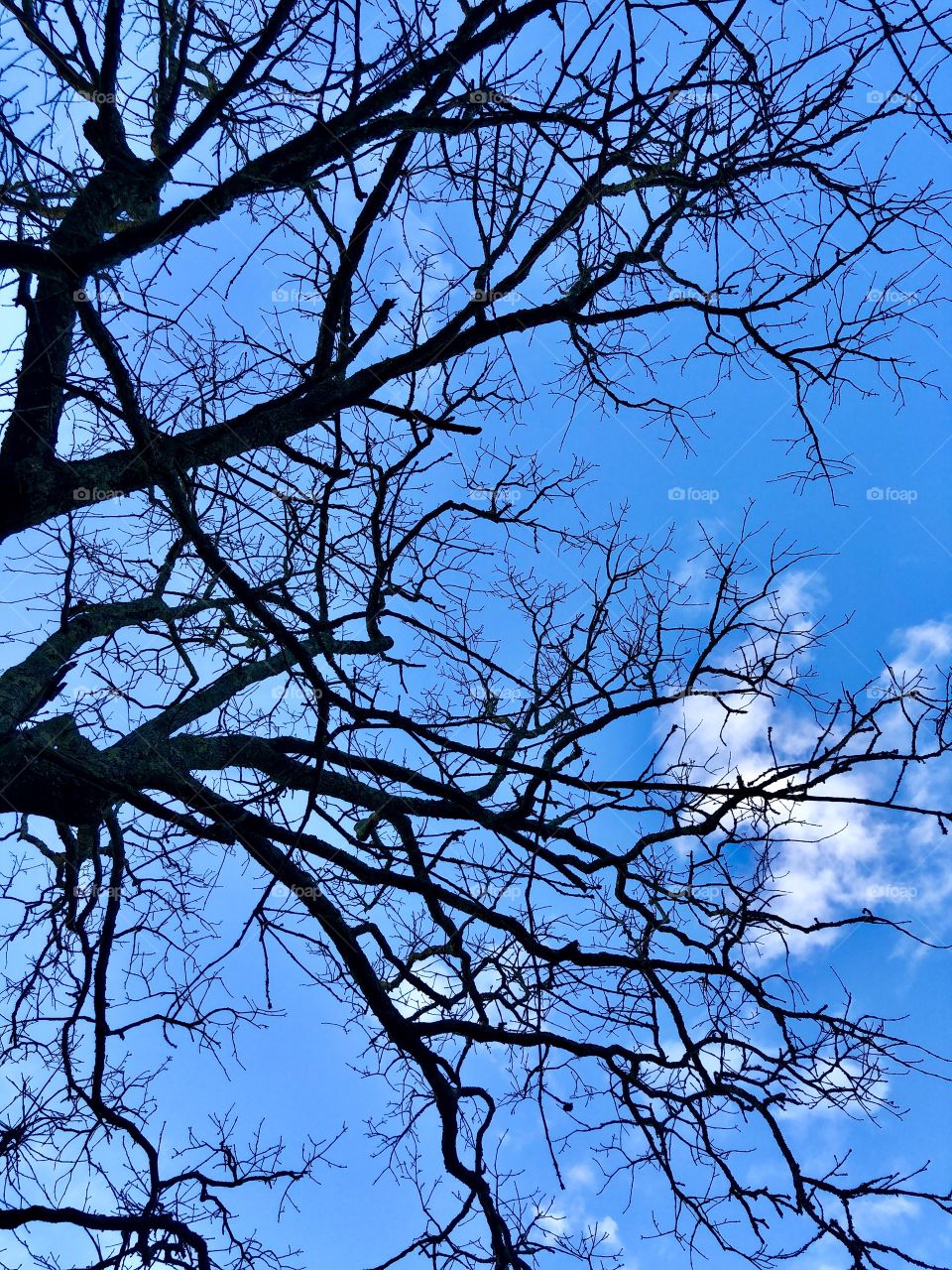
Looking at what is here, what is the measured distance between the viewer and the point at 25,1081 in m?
4.05

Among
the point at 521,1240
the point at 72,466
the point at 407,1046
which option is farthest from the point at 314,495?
the point at 521,1240

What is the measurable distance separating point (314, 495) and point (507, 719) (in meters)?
2.04

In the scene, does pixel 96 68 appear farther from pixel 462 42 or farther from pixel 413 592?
pixel 413 592
